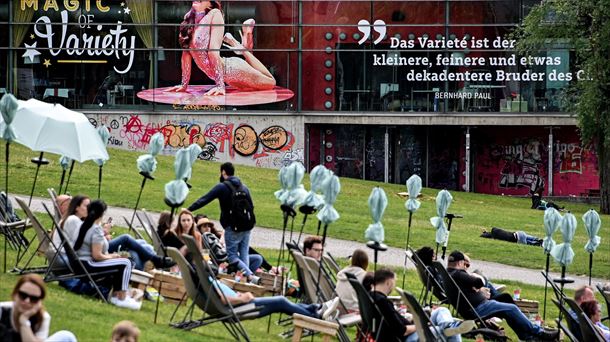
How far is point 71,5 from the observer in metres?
52.7

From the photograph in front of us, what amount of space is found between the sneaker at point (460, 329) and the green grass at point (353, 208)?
1191 centimetres

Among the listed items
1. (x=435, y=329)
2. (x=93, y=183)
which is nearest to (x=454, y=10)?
(x=93, y=183)

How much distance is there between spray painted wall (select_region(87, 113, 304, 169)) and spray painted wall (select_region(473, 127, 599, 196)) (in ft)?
24.9

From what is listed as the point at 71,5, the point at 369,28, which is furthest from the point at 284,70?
the point at 71,5

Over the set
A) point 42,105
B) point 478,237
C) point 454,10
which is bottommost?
point 478,237

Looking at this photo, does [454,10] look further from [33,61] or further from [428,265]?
[428,265]

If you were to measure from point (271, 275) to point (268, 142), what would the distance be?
115 ft

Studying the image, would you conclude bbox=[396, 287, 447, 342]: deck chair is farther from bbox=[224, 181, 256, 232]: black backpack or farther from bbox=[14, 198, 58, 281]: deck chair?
bbox=[224, 181, 256, 232]: black backpack

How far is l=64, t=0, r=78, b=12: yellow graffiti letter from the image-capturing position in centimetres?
5262

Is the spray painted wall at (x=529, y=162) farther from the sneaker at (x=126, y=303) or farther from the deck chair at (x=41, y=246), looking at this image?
the sneaker at (x=126, y=303)

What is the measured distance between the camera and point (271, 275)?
18.5m

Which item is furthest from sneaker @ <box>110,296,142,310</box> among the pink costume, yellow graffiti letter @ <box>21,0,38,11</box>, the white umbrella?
yellow graffiti letter @ <box>21,0,38,11</box>

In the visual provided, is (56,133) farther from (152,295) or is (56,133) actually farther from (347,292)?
(347,292)

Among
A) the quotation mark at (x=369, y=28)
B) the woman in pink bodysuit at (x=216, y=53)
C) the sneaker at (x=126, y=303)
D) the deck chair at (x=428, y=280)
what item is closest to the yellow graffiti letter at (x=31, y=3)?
the woman in pink bodysuit at (x=216, y=53)
